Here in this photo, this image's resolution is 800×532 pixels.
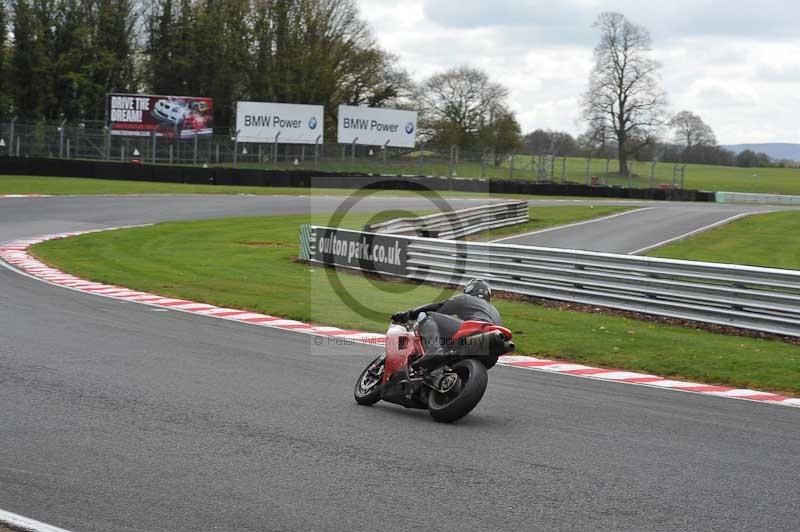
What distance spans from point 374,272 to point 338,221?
39.8 ft

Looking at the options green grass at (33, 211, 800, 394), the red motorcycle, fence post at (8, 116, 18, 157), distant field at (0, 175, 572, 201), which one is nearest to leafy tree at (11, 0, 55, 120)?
fence post at (8, 116, 18, 157)

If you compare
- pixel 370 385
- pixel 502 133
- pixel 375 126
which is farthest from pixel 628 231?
pixel 502 133

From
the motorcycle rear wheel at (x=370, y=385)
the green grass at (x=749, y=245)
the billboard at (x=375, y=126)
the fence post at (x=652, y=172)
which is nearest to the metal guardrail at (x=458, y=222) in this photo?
the green grass at (x=749, y=245)

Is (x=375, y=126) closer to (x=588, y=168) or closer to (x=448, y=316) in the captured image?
(x=588, y=168)

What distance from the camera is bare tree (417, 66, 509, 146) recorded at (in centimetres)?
8100

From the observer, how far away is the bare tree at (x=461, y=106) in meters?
81.0

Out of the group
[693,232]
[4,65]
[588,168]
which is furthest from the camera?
[4,65]

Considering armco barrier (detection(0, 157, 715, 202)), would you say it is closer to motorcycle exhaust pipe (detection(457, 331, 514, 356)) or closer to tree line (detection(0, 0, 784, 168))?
tree line (detection(0, 0, 784, 168))

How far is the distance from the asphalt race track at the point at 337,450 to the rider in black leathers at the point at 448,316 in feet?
1.99

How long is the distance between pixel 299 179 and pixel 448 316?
132ft

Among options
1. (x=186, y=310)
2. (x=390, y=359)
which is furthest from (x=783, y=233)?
(x=390, y=359)

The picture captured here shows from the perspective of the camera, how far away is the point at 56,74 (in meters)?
60.1

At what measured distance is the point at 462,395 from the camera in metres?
7.95

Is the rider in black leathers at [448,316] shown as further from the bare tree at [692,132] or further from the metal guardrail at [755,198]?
the bare tree at [692,132]
